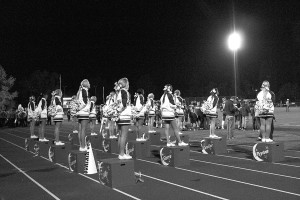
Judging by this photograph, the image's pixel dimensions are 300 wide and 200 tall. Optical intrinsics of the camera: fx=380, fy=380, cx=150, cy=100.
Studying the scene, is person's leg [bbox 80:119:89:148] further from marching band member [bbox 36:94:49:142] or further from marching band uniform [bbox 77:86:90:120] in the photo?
marching band member [bbox 36:94:49:142]

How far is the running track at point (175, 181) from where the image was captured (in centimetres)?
755

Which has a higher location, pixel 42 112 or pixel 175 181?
pixel 42 112

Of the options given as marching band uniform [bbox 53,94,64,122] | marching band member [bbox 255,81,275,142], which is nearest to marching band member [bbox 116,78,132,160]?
Result: marching band member [bbox 255,81,275,142]

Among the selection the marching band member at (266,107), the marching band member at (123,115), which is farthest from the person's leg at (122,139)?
the marching band member at (266,107)

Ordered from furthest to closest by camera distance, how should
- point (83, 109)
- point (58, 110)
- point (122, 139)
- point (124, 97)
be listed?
point (58, 110)
point (83, 109)
point (124, 97)
point (122, 139)

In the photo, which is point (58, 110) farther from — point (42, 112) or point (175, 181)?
point (175, 181)

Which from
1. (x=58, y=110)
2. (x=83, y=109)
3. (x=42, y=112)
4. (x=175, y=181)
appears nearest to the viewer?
(x=175, y=181)

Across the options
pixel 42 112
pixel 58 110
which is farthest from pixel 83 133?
pixel 42 112

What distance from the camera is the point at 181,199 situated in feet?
23.3

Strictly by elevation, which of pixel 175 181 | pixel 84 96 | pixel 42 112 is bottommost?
pixel 175 181

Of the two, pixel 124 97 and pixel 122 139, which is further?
pixel 124 97

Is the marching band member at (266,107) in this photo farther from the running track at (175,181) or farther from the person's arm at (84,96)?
the person's arm at (84,96)

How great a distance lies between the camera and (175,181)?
884 centimetres

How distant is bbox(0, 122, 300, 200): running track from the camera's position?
755cm
